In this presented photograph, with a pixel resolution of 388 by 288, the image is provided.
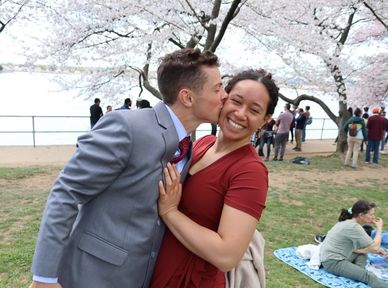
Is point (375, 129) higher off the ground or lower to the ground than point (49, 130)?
higher

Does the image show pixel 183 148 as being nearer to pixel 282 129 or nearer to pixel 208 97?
pixel 208 97

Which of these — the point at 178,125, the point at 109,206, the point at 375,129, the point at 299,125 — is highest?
the point at 178,125

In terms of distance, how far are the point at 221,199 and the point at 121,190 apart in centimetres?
44

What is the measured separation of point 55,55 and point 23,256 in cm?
700

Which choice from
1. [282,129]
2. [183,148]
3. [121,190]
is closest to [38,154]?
[282,129]

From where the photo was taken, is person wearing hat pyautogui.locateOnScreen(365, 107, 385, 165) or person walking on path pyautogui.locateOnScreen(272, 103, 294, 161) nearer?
person walking on path pyautogui.locateOnScreen(272, 103, 294, 161)

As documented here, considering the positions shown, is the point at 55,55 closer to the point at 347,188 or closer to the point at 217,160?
the point at 347,188

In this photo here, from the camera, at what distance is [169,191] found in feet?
4.79

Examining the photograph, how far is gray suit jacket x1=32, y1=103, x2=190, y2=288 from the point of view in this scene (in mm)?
1292

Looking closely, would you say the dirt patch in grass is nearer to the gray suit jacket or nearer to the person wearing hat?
the person wearing hat

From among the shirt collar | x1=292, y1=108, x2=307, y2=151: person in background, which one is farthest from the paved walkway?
the shirt collar

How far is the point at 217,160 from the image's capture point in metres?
1.64

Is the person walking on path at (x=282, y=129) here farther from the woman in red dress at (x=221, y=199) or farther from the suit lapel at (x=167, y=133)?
the suit lapel at (x=167, y=133)

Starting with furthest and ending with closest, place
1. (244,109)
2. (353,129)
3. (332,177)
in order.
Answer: (353,129)
(332,177)
(244,109)
